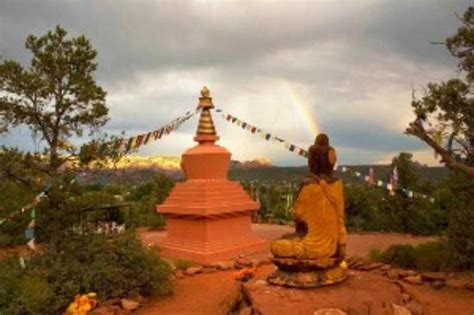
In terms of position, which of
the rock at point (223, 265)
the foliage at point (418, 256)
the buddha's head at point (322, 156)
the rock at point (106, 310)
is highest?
the buddha's head at point (322, 156)

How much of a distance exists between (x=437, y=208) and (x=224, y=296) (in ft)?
40.8

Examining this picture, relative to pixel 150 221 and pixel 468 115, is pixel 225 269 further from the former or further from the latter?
pixel 150 221

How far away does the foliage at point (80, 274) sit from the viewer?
904 cm

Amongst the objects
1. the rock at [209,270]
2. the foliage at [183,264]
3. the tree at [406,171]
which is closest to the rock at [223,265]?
the rock at [209,270]

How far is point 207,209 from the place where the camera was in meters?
13.7

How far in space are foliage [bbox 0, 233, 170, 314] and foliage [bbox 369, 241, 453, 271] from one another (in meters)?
5.32

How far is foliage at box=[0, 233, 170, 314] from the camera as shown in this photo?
904 cm

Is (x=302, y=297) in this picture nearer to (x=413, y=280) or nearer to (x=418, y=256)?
(x=413, y=280)

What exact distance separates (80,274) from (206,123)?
7.02m

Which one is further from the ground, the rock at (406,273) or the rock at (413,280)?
the rock at (406,273)

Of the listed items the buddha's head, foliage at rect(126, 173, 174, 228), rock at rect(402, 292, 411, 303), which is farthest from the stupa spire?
rock at rect(402, 292, 411, 303)

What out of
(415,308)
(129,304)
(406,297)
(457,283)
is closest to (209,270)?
(129,304)

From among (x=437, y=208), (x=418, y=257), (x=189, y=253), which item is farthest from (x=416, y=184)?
(x=189, y=253)

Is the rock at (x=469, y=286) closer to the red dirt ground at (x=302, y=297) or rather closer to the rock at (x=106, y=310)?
the red dirt ground at (x=302, y=297)
